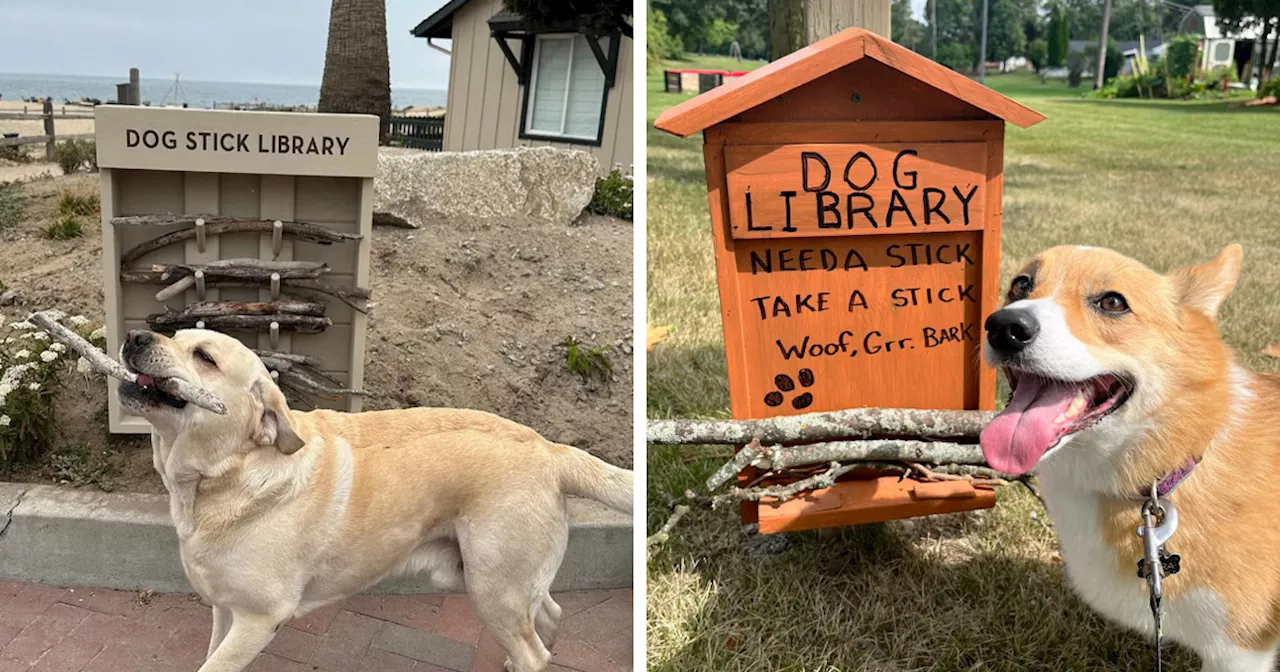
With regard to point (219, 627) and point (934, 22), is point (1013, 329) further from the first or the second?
point (934, 22)

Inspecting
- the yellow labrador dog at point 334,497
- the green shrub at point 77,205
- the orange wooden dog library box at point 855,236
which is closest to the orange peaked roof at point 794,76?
the orange wooden dog library box at point 855,236

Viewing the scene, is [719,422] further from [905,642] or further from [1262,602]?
[1262,602]

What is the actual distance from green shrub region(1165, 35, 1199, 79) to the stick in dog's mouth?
22.0 meters

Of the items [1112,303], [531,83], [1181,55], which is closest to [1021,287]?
[1112,303]

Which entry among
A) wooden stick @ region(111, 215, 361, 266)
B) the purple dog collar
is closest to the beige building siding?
wooden stick @ region(111, 215, 361, 266)

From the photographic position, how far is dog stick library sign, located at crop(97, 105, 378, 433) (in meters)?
3.10

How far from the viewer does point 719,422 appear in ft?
9.44

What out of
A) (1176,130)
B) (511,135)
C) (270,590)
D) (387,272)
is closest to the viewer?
(270,590)

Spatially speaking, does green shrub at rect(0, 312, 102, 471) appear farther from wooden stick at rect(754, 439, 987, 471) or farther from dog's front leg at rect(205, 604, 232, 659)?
wooden stick at rect(754, 439, 987, 471)

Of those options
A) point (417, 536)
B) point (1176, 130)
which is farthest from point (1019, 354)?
point (1176, 130)

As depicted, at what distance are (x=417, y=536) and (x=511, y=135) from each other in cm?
853

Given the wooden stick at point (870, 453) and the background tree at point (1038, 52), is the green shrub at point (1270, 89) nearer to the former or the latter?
the background tree at point (1038, 52)

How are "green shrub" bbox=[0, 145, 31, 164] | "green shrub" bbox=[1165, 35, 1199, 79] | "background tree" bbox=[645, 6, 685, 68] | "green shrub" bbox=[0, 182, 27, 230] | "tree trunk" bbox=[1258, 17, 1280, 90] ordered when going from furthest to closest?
"background tree" bbox=[645, 6, 685, 68]
"green shrub" bbox=[1165, 35, 1199, 79]
"tree trunk" bbox=[1258, 17, 1280, 90]
"green shrub" bbox=[0, 145, 31, 164]
"green shrub" bbox=[0, 182, 27, 230]

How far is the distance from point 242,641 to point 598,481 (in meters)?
1.01
